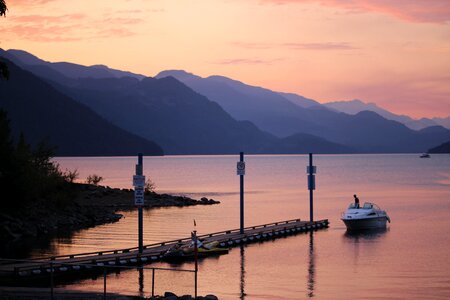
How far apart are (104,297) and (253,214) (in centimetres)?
6256

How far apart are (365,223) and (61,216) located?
91.1ft

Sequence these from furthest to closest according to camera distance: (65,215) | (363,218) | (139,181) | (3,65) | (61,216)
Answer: (65,215), (61,216), (363,218), (139,181), (3,65)

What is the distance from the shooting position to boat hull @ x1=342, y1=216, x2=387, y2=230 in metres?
70.9

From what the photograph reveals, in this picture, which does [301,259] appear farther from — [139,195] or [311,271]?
[139,195]

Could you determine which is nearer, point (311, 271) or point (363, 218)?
point (311, 271)

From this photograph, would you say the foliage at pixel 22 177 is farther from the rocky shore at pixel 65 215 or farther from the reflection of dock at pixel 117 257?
the reflection of dock at pixel 117 257

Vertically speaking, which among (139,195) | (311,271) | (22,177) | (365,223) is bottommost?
(311,271)

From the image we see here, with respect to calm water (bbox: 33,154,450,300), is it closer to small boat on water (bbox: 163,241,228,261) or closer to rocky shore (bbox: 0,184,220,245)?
small boat on water (bbox: 163,241,228,261)

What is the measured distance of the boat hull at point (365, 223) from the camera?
2790 inches

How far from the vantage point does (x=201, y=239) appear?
54.5 meters

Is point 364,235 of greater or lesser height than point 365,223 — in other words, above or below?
below

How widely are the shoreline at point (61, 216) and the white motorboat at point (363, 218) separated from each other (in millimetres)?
22767

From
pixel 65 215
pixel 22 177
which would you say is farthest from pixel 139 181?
pixel 65 215

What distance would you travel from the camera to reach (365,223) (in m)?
71.9
